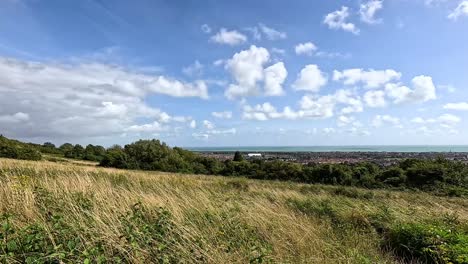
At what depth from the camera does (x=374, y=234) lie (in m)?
7.50

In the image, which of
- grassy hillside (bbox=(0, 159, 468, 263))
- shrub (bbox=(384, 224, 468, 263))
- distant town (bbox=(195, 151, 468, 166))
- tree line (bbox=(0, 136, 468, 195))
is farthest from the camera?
distant town (bbox=(195, 151, 468, 166))

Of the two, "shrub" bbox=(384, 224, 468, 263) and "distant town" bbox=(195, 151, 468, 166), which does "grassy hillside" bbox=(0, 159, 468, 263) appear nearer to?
"shrub" bbox=(384, 224, 468, 263)

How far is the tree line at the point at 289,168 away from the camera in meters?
38.4

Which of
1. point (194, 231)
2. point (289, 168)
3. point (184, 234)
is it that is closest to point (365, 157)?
point (289, 168)

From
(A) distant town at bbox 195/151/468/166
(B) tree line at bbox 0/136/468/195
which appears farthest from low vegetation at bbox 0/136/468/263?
(A) distant town at bbox 195/151/468/166

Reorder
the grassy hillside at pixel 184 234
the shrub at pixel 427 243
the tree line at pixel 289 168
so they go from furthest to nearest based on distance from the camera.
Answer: the tree line at pixel 289 168, the shrub at pixel 427 243, the grassy hillside at pixel 184 234

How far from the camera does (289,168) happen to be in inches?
2109

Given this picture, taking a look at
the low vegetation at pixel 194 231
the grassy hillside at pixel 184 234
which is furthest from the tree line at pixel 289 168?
the grassy hillside at pixel 184 234

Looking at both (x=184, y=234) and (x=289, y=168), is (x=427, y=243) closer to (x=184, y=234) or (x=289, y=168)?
(x=184, y=234)

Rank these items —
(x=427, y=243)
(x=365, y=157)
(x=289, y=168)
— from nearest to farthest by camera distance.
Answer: (x=427, y=243), (x=289, y=168), (x=365, y=157)

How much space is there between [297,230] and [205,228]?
5.04 feet

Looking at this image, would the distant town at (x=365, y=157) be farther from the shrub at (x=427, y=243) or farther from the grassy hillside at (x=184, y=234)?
the grassy hillside at (x=184, y=234)

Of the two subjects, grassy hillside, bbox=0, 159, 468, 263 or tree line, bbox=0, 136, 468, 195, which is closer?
grassy hillside, bbox=0, 159, 468, 263

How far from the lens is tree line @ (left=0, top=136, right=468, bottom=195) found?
3838cm
